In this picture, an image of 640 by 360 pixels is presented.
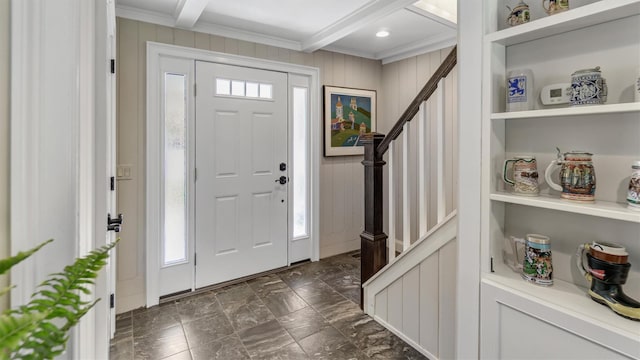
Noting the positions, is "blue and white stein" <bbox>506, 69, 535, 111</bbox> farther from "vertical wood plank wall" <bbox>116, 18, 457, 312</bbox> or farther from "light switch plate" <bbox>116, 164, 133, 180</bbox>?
"light switch plate" <bbox>116, 164, 133, 180</bbox>

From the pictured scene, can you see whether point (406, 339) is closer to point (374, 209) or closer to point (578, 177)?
point (374, 209)

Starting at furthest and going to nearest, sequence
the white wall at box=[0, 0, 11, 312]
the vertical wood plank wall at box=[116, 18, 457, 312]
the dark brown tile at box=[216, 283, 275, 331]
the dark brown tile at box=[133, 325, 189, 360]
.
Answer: the vertical wood plank wall at box=[116, 18, 457, 312] < the dark brown tile at box=[216, 283, 275, 331] < the dark brown tile at box=[133, 325, 189, 360] < the white wall at box=[0, 0, 11, 312]

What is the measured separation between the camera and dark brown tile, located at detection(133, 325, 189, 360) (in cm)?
206

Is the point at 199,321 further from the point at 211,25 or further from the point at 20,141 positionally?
the point at 211,25

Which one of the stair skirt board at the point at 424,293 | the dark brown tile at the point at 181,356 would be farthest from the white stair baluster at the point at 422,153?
the dark brown tile at the point at 181,356

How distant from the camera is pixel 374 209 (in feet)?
7.88

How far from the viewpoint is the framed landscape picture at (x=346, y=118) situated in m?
3.66

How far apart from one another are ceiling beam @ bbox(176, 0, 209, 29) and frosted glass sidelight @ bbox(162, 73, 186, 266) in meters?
0.41

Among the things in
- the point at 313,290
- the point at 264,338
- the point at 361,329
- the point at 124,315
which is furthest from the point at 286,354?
the point at 124,315

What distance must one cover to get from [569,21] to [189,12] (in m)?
2.38

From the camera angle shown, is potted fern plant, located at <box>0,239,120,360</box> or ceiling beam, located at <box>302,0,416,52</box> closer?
potted fern plant, located at <box>0,239,120,360</box>

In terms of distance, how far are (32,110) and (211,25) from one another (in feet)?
8.57

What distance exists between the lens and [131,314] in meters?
2.55

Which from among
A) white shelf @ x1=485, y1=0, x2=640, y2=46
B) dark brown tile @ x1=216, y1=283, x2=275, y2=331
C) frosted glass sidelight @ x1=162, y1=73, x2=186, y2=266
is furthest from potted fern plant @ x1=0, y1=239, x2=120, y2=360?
frosted glass sidelight @ x1=162, y1=73, x2=186, y2=266
